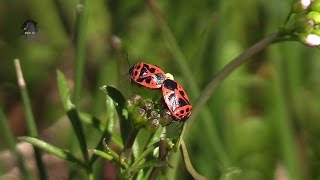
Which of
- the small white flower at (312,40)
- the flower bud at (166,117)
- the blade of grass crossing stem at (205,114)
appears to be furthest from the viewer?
the blade of grass crossing stem at (205,114)

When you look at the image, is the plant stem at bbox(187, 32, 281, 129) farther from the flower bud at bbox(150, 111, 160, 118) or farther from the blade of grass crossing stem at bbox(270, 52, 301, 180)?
the blade of grass crossing stem at bbox(270, 52, 301, 180)

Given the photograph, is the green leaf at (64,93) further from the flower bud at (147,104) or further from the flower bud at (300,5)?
the flower bud at (300,5)

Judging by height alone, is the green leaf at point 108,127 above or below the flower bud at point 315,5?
below

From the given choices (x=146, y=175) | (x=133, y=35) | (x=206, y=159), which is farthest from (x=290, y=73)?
(x=146, y=175)

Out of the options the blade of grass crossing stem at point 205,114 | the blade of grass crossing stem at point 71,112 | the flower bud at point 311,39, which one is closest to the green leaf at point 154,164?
the blade of grass crossing stem at point 71,112

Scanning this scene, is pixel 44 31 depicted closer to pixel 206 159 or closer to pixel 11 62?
pixel 11 62

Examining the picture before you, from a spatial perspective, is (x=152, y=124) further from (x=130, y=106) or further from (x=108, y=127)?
(x=108, y=127)
